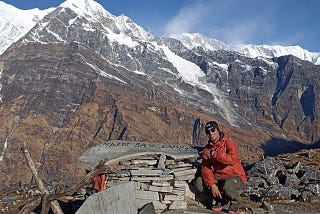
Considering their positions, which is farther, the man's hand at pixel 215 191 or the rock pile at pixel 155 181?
the rock pile at pixel 155 181

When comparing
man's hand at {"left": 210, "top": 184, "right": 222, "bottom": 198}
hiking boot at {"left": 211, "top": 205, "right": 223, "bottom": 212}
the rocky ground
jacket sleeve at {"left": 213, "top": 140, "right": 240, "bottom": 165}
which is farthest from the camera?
the rocky ground

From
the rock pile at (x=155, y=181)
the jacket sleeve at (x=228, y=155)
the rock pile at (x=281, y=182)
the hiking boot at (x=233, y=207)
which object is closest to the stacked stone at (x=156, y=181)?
the rock pile at (x=155, y=181)

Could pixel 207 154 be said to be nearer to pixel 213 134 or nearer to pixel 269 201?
pixel 213 134

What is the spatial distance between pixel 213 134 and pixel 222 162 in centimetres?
78

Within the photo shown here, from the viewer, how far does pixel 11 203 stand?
1002 inches

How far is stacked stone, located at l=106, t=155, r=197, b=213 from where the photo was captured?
528 inches

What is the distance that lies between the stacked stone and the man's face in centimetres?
178

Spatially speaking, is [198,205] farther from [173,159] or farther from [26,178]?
[26,178]

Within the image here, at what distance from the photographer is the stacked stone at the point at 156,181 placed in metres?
13.4

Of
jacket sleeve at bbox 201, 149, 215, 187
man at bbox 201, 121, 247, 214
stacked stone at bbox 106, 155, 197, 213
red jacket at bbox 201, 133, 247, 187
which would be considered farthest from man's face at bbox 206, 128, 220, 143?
stacked stone at bbox 106, 155, 197, 213

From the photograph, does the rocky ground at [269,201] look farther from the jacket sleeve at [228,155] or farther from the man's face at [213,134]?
the man's face at [213,134]

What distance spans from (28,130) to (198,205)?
19195cm

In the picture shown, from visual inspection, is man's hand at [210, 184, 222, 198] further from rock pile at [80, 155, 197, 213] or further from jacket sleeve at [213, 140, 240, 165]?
rock pile at [80, 155, 197, 213]

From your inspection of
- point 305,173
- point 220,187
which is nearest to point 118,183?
point 220,187
